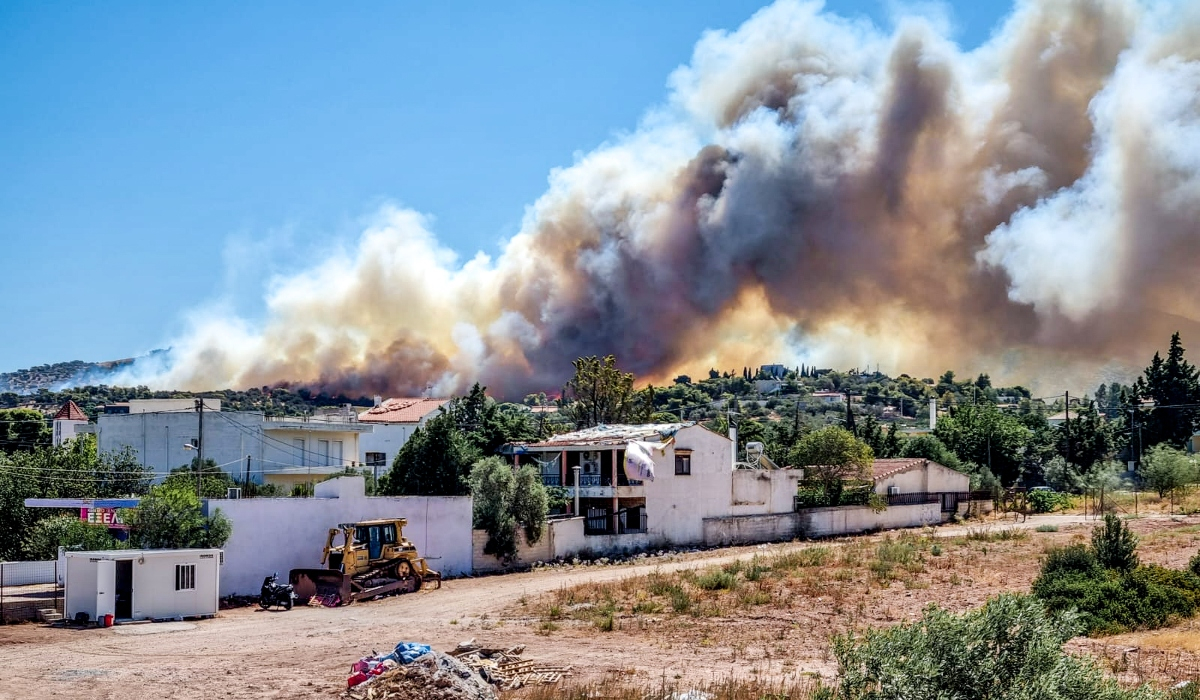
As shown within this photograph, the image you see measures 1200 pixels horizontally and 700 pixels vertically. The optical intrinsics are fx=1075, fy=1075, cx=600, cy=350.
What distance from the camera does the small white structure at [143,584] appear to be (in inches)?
1092

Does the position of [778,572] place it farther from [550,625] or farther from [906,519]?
[906,519]

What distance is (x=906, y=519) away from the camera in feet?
199

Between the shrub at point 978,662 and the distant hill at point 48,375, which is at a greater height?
the distant hill at point 48,375

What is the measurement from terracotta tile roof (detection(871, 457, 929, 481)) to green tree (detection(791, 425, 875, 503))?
1548 millimetres

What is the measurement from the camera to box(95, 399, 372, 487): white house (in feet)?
192

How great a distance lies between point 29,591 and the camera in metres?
31.4

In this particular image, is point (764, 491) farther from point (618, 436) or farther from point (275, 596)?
point (275, 596)

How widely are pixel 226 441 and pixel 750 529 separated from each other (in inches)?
1127

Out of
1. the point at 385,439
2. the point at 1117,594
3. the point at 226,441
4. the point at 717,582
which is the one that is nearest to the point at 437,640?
the point at 717,582

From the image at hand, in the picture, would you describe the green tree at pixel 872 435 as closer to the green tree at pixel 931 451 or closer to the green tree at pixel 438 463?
the green tree at pixel 931 451

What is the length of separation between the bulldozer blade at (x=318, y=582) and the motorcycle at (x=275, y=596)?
125 centimetres

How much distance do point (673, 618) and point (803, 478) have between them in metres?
33.3

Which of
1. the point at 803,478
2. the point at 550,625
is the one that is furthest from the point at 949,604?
the point at 803,478

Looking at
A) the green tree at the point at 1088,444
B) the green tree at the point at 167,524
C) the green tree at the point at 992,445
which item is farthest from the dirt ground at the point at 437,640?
the green tree at the point at 1088,444
